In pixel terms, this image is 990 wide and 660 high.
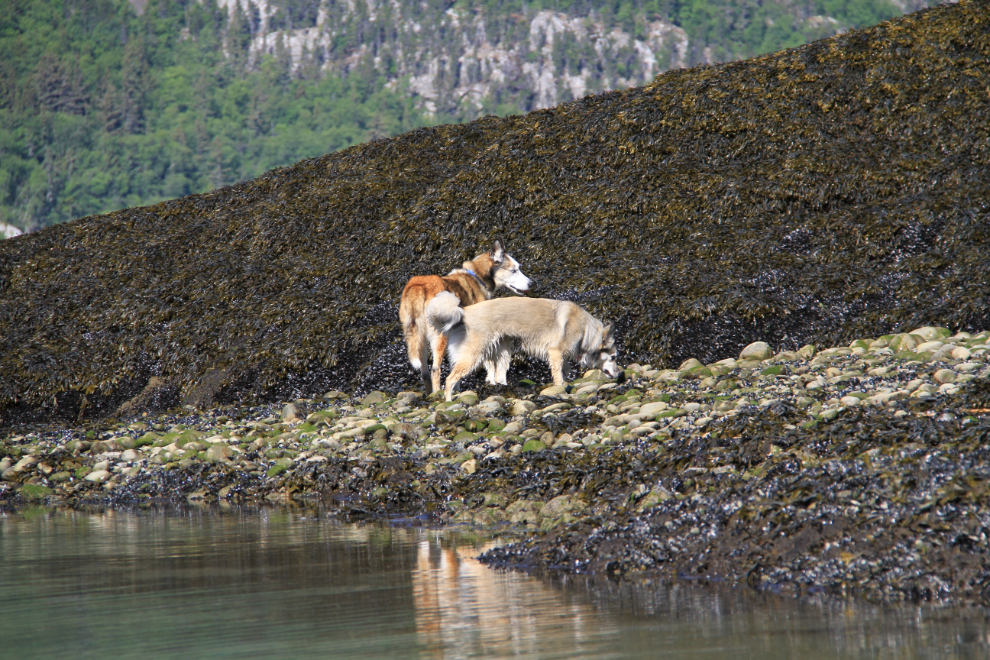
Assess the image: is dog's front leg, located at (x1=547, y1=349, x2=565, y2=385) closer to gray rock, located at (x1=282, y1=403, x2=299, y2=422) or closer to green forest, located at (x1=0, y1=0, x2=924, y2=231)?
gray rock, located at (x1=282, y1=403, x2=299, y2=422)

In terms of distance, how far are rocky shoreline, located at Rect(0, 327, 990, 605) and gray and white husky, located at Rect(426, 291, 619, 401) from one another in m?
0.44

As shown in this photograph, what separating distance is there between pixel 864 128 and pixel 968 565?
53.5ft

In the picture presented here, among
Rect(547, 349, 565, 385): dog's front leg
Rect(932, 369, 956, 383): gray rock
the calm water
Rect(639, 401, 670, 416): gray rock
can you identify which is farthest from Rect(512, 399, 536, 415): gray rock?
Rect(932, 369, 956, 383): gray rock

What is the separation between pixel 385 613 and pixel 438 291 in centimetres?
771

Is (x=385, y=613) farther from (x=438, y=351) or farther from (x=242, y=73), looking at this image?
(x=242, y=73)

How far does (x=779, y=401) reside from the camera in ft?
26.8

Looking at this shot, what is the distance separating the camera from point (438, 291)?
12094 millimetres

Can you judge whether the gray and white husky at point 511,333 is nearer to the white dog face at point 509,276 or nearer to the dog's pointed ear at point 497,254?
the white dog face at point 509,276

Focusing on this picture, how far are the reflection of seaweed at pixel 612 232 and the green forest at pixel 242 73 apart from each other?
3735 inches

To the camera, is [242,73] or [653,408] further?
[242,73]

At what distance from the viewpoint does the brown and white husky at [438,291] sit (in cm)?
1187

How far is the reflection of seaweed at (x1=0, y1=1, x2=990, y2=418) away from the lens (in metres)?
14.3

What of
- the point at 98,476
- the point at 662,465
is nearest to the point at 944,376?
the point at 662,465

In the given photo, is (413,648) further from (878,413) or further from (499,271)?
(499,271)
